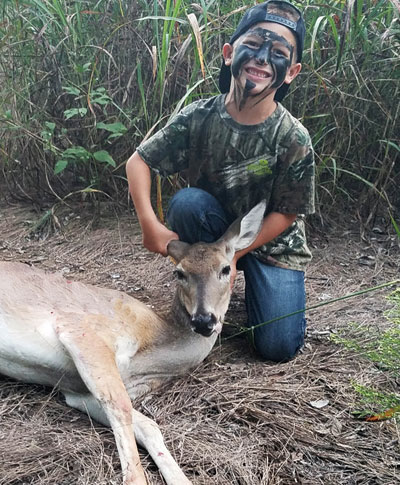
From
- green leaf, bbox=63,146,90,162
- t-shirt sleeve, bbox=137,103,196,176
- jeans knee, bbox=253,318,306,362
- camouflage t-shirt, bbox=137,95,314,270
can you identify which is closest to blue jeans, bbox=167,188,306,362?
jeans knee, bbox=253,318,306,362

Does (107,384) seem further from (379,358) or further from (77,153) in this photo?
(77,153)

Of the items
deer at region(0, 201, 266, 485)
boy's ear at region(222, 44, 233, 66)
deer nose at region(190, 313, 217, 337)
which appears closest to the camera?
deer at region(0, 201, 266, 485)

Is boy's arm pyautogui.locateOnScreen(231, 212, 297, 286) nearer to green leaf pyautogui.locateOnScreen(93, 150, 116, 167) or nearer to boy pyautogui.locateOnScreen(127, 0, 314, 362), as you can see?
boy pyautogui.locateOnScreen(127, 0, 314, 362)

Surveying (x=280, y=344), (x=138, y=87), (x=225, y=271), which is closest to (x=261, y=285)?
(x=280, y=344)

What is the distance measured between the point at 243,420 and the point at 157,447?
423 millimetres

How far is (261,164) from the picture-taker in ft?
10.2

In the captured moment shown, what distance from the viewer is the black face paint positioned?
9.46 ft

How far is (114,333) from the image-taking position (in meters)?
2.74

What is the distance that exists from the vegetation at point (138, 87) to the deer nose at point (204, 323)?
189 centimetres

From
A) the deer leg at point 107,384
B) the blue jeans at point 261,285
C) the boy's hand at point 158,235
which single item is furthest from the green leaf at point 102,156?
the deer leg at point 107,384

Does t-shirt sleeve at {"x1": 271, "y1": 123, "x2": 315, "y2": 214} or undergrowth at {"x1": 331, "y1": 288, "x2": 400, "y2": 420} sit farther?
t-shirt sleeve at {"x1": 271, "y1": 123, "x2": 315, "y2": 214}

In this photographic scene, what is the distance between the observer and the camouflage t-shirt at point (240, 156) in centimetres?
307

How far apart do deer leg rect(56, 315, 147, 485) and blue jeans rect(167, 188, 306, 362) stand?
892mm

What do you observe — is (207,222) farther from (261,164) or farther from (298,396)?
(298,396)
